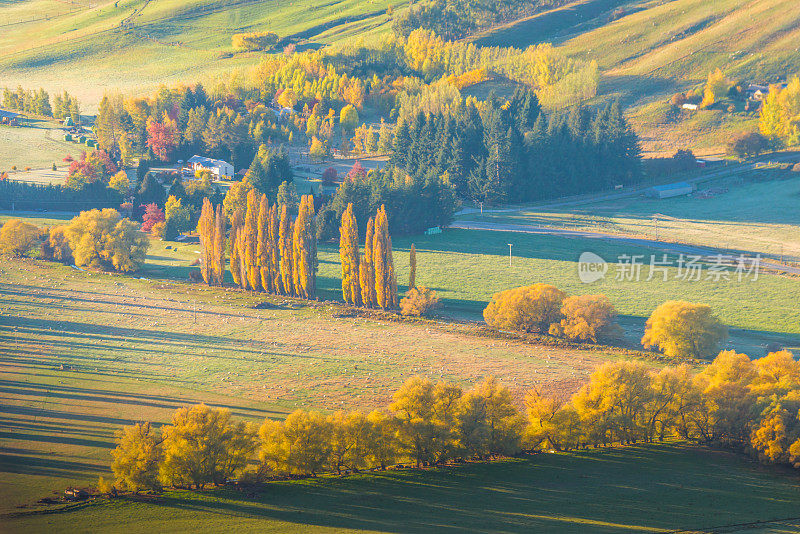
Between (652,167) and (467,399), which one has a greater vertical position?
(652,167)

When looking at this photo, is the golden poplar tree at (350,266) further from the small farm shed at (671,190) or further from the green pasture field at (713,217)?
the small farm shed at (671,190)

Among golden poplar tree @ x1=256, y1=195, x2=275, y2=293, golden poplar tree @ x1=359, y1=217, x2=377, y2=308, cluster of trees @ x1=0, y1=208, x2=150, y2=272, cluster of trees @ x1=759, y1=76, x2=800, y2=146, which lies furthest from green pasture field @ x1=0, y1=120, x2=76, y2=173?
cluster of trees @ x1=759, y1=76, x2=800, y2=146

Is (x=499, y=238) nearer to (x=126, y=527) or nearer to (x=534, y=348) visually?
(x=534, y=348)

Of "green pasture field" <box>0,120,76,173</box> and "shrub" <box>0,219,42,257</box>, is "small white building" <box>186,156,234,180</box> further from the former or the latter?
"shrub" <box>0,219,42,257</box>

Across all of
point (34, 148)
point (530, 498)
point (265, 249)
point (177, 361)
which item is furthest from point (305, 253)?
point (34, 148)

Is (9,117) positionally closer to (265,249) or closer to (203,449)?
(265,249)

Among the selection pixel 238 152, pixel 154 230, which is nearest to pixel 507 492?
pixel 154 230

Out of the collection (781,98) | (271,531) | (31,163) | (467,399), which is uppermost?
(781,98)
